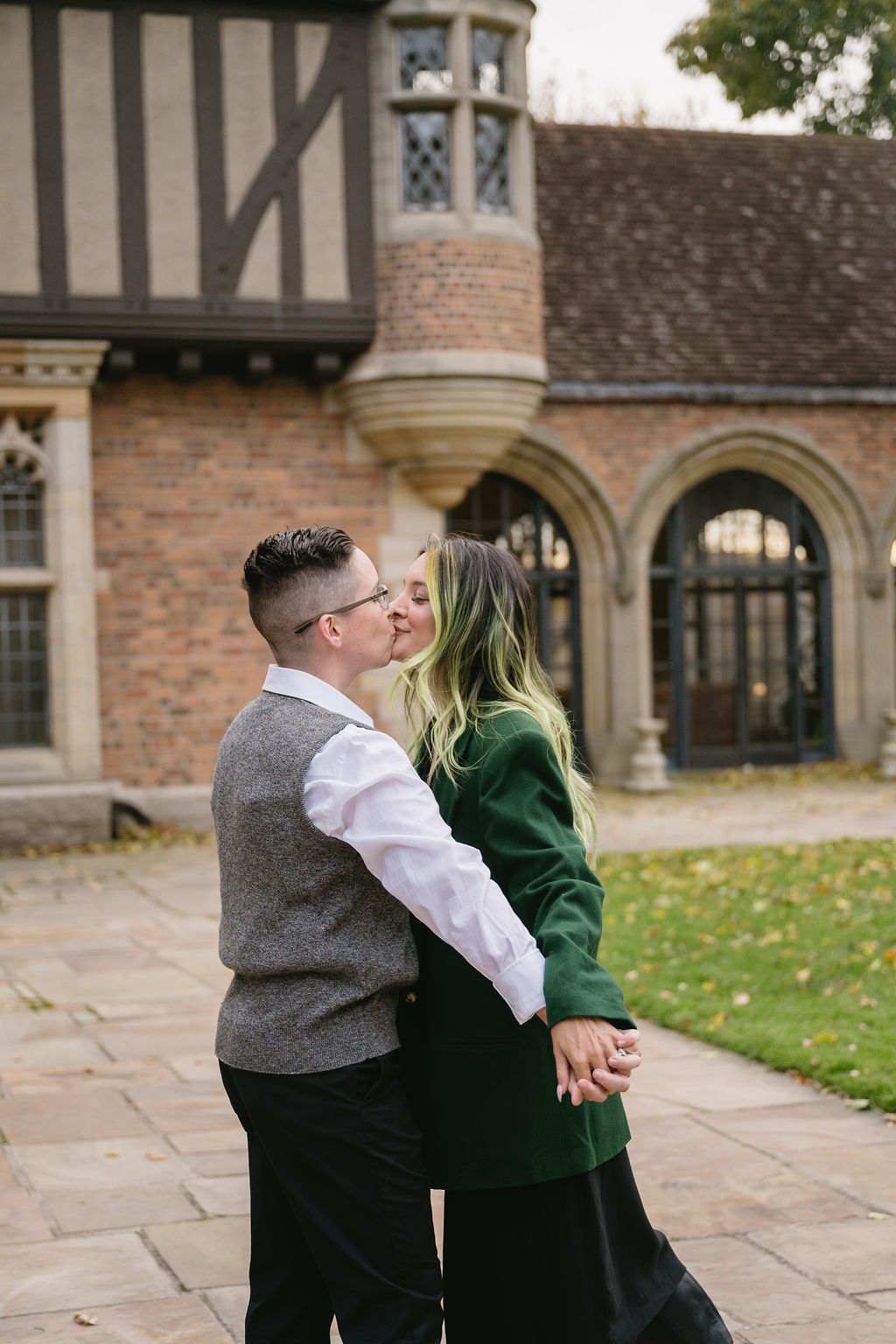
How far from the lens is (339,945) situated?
7.43ft

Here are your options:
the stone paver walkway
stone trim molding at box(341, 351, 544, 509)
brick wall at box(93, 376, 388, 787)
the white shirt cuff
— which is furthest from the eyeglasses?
brick wall at box(93, 376, 388, 787)

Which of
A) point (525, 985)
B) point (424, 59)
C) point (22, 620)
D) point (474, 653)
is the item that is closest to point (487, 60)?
point (424, 59)

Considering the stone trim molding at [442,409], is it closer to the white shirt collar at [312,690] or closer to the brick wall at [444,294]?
the brick wall at [444,294]

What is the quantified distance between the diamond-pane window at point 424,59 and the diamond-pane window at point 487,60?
0.78ft

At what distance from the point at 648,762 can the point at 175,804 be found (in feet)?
14.5

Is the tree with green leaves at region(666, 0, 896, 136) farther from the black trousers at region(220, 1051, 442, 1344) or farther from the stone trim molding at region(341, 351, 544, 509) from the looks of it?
the black trousers at region(220, 1051, 442, 1344)

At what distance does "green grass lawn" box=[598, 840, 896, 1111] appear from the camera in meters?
5.36

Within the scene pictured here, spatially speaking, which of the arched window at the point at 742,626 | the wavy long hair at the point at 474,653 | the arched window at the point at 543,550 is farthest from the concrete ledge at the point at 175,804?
the wavy long hair at the point at 474,653

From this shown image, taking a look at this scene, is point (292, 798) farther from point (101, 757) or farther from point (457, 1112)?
point (101, 757)

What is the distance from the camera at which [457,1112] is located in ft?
7.61

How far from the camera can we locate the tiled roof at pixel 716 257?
14906mm

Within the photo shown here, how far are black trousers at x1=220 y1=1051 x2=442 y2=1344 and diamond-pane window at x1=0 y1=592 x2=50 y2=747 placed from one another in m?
9.85

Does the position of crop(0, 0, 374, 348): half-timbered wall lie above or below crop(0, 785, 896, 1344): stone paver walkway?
above

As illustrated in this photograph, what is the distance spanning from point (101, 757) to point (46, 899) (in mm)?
3100
